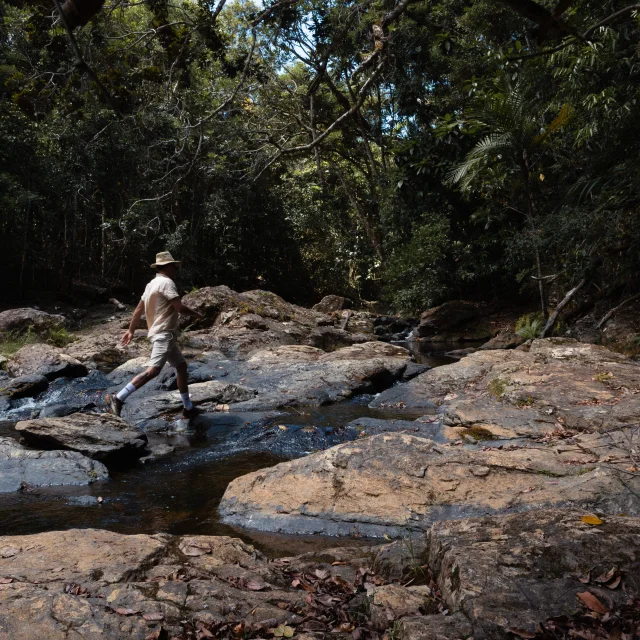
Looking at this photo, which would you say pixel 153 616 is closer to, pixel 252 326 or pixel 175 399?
pixel 175 399

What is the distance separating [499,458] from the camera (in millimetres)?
4539

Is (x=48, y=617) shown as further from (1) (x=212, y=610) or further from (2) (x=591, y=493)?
(2) (x=591, y=493)

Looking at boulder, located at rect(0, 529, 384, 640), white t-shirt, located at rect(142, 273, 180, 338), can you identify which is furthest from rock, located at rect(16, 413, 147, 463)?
boulder, located at rect(0, 529, 384, 640)

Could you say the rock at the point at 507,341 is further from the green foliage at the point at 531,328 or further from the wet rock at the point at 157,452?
the wet rock at the point at 157,452

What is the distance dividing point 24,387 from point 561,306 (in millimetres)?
9639

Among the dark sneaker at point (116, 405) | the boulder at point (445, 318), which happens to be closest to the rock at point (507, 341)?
the boulder at point (445, 318)

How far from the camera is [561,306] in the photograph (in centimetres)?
1189

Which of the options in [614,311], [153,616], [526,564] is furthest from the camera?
[614,311]

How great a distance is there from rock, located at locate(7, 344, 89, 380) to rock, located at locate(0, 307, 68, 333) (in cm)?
293

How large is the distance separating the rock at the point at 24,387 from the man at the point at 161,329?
2.72m

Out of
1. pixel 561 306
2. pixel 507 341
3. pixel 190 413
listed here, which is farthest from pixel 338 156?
pixel 190 413

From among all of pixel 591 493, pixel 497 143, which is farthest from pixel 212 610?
pixel 497 143

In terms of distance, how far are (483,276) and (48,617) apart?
17.0 m

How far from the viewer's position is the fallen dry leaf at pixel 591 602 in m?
2.19
